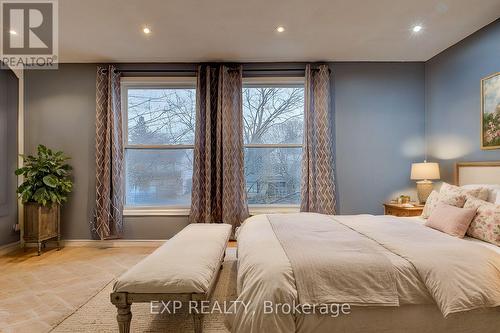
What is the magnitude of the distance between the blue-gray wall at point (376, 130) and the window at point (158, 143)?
7.59 feet

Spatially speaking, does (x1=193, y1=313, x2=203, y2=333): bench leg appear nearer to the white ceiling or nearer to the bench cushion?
the bench cushion

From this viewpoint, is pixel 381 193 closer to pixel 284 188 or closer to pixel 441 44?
pixel 284 188

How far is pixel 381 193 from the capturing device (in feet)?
14.6

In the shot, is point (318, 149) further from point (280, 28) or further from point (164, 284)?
point (164, 284)

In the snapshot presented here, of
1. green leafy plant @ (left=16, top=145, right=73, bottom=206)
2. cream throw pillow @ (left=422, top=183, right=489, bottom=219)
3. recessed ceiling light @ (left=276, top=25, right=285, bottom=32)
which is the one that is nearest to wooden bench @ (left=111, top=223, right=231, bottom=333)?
cream throw pillow @ (left=422, top=183, right=489, bottom=219)

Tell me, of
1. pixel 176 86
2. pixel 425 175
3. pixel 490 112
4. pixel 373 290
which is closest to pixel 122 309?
pixel 373 290

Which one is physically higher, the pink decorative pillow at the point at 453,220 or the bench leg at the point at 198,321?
the pink decorative pillow at the point at 453,220

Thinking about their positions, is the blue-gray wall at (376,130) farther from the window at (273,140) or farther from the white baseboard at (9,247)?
the white baseboard at (9,247)

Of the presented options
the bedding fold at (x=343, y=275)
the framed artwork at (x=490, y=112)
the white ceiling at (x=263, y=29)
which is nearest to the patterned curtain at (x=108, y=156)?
the white ceiling at (x=263, y=29)

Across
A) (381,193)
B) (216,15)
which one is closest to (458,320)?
(381,193)

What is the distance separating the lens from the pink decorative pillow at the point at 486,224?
2141 millimetres

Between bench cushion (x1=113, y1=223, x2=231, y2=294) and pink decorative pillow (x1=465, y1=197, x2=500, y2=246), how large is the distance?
2.00 metres

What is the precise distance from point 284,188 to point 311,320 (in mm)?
3004

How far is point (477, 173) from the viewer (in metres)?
3.36
